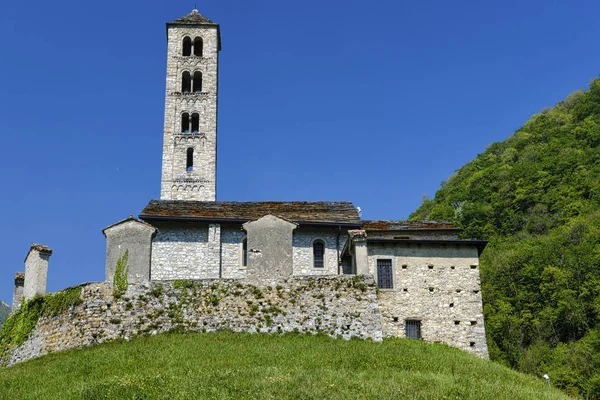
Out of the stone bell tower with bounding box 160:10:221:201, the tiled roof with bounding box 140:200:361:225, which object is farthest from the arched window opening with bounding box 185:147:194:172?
the tiled roof with bounding box 140:200:361:225

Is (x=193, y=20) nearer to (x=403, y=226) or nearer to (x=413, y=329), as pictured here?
(x=403, y=226)

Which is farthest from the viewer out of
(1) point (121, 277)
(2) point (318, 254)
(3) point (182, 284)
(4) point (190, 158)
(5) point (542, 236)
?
(5) point (542, 236)

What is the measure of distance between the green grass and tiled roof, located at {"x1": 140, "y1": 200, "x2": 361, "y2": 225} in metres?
8.28

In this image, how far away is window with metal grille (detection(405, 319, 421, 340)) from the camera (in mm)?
26219

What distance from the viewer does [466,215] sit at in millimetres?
62875

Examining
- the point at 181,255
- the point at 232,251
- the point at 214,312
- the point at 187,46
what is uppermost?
the point at 187,46

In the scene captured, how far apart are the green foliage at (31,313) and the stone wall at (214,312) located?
27 cm

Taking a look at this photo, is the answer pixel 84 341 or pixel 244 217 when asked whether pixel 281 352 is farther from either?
pixel 244 217

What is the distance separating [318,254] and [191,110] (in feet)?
64.4

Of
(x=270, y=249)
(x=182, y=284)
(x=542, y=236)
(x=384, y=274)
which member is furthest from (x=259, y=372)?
(x=542, y=236)

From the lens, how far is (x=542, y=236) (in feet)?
189

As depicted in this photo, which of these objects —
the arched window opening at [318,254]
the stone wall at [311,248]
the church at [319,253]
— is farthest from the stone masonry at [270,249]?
the arched window opening at [318,254]

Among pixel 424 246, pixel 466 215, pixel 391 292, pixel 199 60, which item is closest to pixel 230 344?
pixel 391 292

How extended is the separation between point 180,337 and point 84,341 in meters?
3.13
